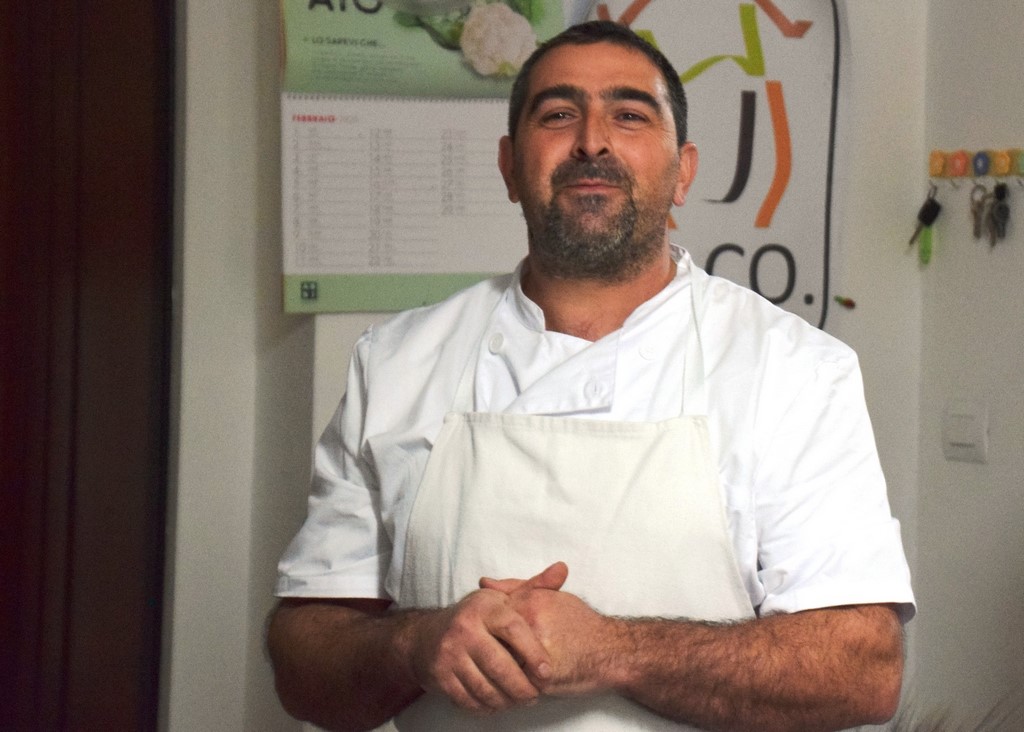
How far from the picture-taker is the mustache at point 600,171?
1355 mm

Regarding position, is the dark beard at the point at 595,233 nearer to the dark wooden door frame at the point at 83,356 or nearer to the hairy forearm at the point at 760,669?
the hairy forearm at the point at 760,669

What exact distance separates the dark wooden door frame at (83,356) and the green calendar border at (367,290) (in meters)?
0.26

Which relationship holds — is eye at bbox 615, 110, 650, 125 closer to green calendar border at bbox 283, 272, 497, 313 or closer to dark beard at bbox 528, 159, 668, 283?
dark beard at bbox 528, 159, 668, 283

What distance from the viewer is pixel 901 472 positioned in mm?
2236

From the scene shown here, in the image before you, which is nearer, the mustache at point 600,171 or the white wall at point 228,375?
the mustache at point 600,171

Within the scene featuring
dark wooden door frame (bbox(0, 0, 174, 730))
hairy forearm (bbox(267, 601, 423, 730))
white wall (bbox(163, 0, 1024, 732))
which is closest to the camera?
hairy forearm (bbox(267, 601, 423, 730))

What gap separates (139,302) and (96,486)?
299mm

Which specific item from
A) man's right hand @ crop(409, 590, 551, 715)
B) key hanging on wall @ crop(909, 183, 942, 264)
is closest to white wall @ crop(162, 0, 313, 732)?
man's right hand @ crop(409, 590, 551, 715)

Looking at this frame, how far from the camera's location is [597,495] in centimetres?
124

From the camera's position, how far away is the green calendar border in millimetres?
1846

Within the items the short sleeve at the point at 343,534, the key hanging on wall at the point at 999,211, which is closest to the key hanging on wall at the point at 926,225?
the key hanging on wall at the point at 999,211

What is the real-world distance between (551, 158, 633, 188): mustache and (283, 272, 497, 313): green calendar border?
0.58 meters

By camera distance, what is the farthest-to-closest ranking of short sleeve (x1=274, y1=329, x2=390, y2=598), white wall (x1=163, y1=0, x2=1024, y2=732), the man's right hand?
1. white wall (x1=163, y1=0, x2=1024, y2=732)
2. short sleeve (x1=274, y1=329, x2=390, y2=598)
3. the man's right hand

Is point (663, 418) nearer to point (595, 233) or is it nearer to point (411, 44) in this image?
point (595, 233)
